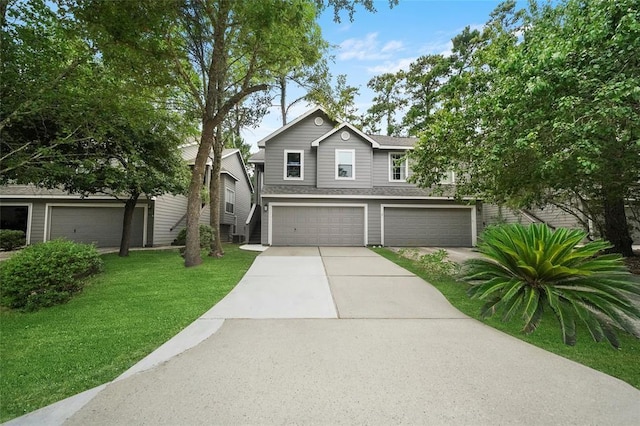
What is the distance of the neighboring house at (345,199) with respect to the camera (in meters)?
14.3

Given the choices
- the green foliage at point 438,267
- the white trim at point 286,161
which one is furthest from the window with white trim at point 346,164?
the green foliage at point 438,267

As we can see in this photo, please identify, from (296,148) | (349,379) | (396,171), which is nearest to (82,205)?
(296,148)

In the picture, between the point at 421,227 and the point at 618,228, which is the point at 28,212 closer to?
the point at 421,227

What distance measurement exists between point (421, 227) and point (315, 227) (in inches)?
205

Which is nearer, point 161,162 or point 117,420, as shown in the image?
point 117,420

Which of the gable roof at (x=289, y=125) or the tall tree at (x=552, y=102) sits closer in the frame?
the tall tree at (x=552, y=102)

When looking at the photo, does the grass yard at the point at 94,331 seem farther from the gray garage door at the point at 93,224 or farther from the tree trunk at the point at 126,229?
the gray garage door at the point at 93,224

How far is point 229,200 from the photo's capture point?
1925 centimetres

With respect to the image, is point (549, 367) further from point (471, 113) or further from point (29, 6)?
point (29, 6)

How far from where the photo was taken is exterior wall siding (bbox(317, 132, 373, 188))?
1466 cm

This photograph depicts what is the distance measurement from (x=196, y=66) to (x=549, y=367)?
11442 millimetres

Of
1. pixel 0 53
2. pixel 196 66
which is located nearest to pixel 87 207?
pixel 196 66

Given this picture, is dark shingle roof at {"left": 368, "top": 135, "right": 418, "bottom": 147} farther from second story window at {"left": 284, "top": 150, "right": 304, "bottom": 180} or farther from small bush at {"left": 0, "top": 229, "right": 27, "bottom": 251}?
small bush at {"left": 0, "top": 229, "right": 27, "bottom": 251}

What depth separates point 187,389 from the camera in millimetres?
2713
